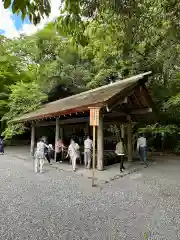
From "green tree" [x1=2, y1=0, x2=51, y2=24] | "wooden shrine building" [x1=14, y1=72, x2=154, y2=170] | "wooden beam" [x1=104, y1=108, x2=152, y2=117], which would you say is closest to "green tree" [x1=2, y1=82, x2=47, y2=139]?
"wooden shrine building" [x1=14, y1=72, x2=154, y2=170]

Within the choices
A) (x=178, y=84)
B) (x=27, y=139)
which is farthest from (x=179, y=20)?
(x=27, y=139)

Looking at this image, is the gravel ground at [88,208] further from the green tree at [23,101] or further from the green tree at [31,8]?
the green tree at [23,101]

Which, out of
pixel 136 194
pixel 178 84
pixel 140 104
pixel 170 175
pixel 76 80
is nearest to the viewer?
pixel 136 194

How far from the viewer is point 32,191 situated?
7.78 meters

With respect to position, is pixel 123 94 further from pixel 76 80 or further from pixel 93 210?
pixel 76 80

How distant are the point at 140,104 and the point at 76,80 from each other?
939 cm

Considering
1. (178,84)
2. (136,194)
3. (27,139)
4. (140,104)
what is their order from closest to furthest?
(136,194) < (140,104) < (178,84) < (27,139)

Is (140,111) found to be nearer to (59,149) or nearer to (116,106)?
(116,106)

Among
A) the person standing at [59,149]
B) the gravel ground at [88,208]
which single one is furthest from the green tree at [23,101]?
the gravel ground at [88,208]

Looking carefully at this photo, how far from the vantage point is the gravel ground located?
4.59 meters

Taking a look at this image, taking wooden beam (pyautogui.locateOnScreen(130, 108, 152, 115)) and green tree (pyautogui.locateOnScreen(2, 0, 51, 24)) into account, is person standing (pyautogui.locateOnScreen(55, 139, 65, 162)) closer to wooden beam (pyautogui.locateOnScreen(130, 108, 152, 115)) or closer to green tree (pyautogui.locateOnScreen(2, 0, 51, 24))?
wooden beam (pyautogui.locateOnScreen(130, 108, 152, 115))

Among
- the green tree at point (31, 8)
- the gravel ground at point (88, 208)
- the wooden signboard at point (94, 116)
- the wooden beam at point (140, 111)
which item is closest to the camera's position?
the green tree at point (31, 8)

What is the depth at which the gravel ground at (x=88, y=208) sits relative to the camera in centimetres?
459

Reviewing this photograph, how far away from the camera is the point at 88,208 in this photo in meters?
6.03
